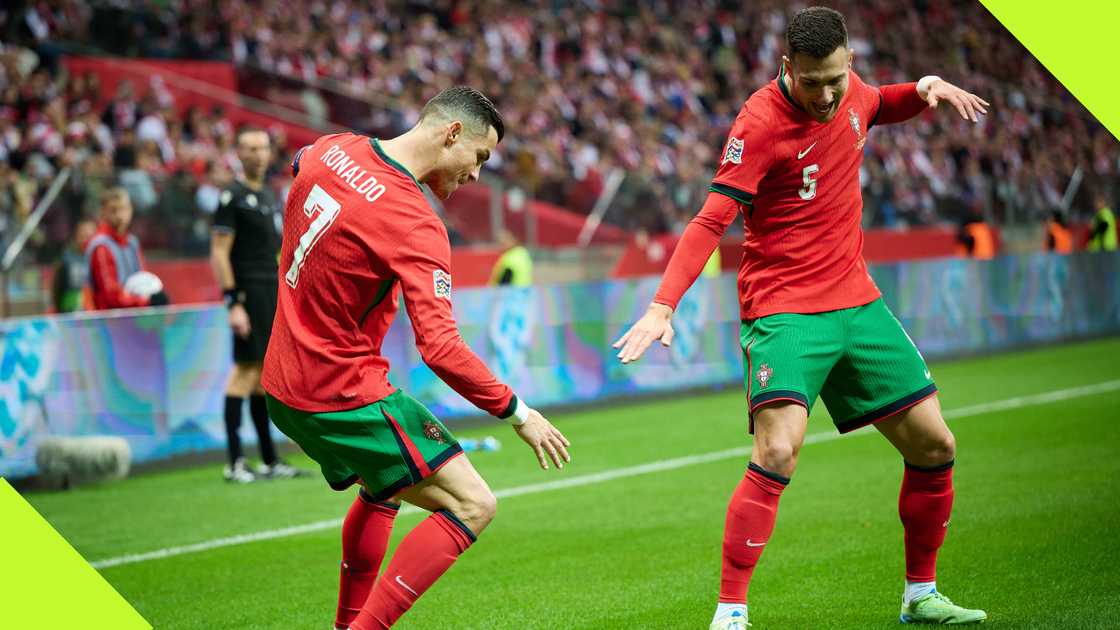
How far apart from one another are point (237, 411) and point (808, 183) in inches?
242

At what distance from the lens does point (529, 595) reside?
21.4 feet

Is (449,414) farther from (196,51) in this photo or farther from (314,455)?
(196,51)

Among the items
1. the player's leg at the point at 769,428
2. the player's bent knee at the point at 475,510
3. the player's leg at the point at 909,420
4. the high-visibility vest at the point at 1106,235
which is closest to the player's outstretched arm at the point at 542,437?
the player's bent knee at the point at 475,510

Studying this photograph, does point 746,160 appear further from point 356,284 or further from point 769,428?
point 356,284

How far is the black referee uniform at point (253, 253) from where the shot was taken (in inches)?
398

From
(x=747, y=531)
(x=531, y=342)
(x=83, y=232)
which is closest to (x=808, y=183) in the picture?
(x=747, y=531)

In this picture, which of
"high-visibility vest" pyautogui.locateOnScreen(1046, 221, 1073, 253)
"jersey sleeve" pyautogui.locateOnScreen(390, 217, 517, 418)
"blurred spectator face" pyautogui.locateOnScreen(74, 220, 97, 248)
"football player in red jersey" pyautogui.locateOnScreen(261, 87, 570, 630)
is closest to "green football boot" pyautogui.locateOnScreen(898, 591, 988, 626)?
"football player in red jersey" pyautogui.locateOnScreen(261, 87, 570, 630)

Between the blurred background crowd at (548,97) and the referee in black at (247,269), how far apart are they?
4.85 meters

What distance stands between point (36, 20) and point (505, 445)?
12.9 m

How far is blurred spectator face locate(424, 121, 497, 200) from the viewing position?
4703mm

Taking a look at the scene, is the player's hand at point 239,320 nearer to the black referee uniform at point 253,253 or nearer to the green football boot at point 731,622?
the black referee uniform at point 253,253

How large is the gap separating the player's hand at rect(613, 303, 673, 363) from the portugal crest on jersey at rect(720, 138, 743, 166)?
2.12 ft

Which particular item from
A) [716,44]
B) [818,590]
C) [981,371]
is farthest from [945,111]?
[818,590]

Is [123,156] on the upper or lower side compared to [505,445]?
upper
